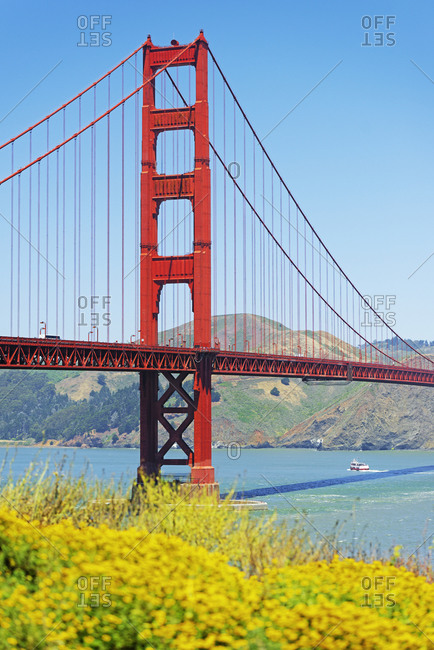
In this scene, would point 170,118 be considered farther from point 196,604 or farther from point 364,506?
point 196,604

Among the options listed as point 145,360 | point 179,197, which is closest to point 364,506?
point 145,360

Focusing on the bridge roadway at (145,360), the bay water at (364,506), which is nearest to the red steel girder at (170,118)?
the bridge roadway at (145,360)

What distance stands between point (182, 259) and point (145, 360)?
7086 millimetres

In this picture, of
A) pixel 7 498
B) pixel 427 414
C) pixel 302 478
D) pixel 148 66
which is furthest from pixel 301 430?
pixel 7 498

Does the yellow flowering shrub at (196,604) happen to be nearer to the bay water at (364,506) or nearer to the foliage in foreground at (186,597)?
the foliage in foreground at (186,597)

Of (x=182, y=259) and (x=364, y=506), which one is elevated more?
(x=182, y=259)

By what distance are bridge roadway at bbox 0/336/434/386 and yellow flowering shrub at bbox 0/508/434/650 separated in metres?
30.7

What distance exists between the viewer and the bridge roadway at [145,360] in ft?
144

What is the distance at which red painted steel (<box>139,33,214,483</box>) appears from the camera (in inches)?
2132

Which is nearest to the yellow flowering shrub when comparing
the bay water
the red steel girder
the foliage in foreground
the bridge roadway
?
the foliage in foreground

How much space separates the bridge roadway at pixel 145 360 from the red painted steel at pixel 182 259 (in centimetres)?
146

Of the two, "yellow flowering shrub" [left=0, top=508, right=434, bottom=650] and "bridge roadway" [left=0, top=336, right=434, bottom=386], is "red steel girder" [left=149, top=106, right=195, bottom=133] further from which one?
"yellow flowering shrub" [left=0, top=508, right=434, bottom=650]

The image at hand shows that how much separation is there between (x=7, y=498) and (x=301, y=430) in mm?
183750

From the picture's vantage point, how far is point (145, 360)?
52156mm
